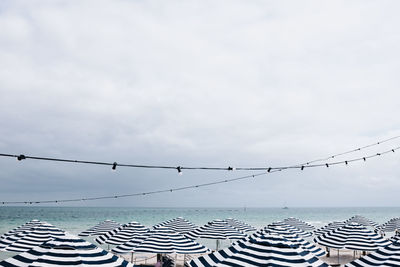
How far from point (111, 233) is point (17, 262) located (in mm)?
11887

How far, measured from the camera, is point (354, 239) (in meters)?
17.6

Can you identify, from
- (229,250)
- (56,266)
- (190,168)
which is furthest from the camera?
(229,250)

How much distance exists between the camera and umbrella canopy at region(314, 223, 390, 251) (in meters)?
17.0

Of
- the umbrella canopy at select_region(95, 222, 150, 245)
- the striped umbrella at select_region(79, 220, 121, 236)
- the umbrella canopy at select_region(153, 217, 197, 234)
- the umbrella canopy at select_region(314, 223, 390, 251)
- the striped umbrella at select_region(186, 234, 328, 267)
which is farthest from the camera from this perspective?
the umbrella canopy at select_region(153, 217, 197, 234)

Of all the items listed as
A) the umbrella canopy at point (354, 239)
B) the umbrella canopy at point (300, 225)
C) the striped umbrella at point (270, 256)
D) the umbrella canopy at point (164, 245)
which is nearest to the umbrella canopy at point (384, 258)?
the striped umbrella at point (270, 256)

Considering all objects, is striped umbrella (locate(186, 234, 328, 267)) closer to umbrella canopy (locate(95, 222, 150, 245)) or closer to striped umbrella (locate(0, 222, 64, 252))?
striped umbrella (locate(0, 222, 64, 252))

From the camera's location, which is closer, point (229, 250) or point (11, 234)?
point (229, 250)

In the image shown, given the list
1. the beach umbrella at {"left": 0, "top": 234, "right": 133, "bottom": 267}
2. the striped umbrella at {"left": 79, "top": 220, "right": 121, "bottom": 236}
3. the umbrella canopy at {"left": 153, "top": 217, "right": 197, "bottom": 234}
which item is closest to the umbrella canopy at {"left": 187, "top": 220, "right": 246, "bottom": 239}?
the umbrella canopy at {"left": 153, "top": 217, "right": 197, "bottom": 234}

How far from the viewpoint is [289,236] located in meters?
16.0

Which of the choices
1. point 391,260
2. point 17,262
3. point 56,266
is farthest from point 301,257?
point 17,262

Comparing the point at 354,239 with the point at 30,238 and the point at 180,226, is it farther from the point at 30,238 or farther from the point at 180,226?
the point at 30,238

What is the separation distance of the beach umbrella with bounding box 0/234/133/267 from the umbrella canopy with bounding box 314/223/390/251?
41.2 feet

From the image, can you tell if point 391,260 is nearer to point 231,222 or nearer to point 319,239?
point 319,239

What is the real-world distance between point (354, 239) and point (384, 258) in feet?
30.7
